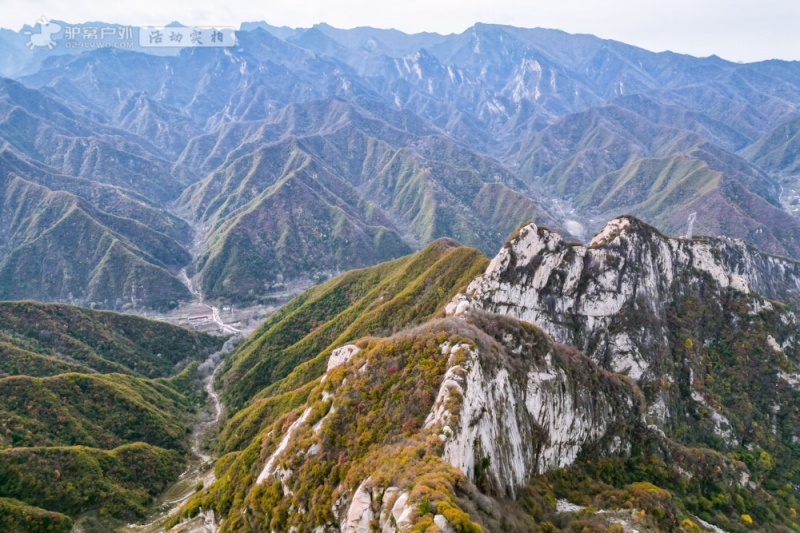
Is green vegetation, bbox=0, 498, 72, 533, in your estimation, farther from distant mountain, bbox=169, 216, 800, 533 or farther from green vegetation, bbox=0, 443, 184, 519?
distant mountain, bbox=169, 216, 800, 533

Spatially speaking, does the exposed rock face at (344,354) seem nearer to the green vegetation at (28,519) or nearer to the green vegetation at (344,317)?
the green vegetation at (344,317)

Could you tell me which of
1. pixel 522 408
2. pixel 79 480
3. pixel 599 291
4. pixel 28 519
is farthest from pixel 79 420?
pixel 599 291

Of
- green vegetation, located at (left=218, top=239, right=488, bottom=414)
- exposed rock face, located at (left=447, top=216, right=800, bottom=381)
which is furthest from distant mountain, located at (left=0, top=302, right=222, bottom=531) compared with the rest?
exposed rock face, located at (left=447, top=216, right=800, bottom=381)

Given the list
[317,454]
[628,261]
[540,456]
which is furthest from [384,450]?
[628,261]

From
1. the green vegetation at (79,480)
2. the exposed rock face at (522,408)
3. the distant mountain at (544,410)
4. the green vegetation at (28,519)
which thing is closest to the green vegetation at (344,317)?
the distant mountain at (544,410)

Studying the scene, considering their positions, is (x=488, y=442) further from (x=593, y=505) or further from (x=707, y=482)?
(x=707, y=482)

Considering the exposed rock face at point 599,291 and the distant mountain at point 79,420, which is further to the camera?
the exposed rock face at point 599,291

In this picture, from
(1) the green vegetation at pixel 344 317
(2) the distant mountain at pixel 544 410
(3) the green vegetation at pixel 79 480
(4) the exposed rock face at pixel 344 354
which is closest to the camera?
(2) the distant mountain at pixel 544 410
